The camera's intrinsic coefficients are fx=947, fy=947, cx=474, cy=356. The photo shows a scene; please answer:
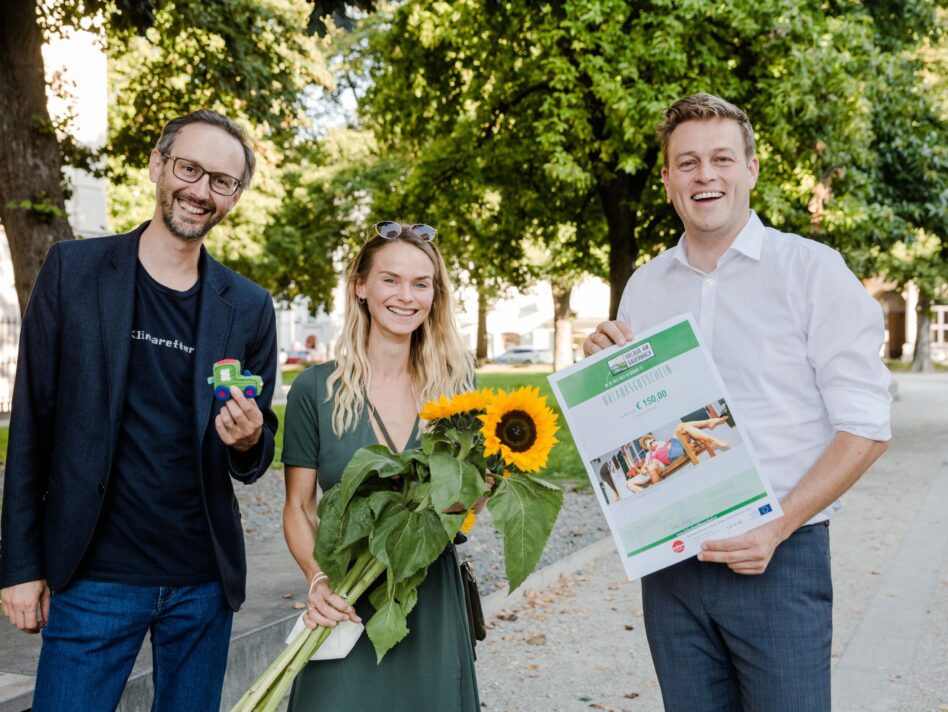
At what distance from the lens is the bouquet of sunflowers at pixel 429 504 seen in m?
2.24

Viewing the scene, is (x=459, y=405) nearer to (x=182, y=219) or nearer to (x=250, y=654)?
(x=182, y=219)

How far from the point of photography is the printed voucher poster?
2408 mm

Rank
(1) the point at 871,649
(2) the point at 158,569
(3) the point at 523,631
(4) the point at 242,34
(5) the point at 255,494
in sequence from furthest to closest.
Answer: (4) the point at 242,34 → (5) the point at 255,494 → (3) the point at 523,631 → (1) the point at 871,649 → (2) the point at 158,569

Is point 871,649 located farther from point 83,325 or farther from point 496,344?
point 496,344

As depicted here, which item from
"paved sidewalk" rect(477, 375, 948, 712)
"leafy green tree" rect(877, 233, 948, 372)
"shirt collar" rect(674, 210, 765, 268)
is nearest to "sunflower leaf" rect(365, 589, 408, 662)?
"shirt collar" rect(674, 210, 765, 268)

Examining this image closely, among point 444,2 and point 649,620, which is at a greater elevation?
point 444,2

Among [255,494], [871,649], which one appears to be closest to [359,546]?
[871,649]

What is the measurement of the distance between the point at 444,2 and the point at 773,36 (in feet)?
18.6

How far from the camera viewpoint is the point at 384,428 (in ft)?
9.40

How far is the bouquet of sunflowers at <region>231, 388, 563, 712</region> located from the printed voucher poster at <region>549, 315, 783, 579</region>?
22 cm

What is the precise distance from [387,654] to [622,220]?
14234 millimetres

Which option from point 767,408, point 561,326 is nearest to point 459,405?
point 767,408

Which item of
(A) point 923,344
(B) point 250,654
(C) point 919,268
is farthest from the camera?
(A) point 923,344

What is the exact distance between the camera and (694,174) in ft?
8.45
